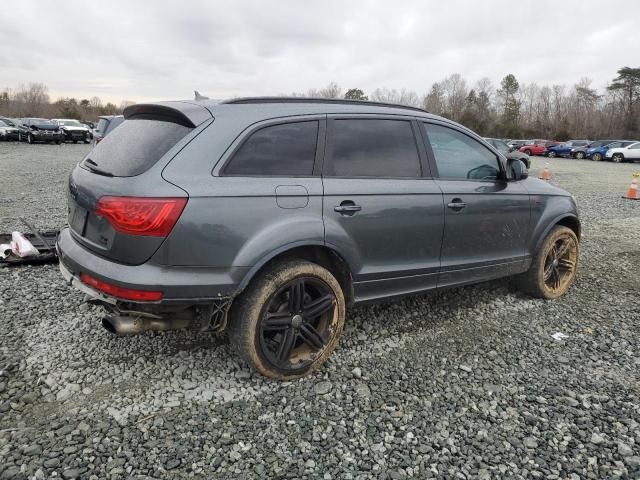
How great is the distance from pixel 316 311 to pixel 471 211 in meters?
1.62

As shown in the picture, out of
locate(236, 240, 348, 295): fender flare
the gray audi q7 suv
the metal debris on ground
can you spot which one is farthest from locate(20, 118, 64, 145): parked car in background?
locate(236, 240, 348, 295): fender flare

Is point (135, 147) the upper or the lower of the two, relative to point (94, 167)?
upper

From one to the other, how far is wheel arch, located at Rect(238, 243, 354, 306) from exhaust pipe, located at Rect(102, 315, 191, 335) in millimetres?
493

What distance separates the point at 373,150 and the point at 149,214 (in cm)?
168

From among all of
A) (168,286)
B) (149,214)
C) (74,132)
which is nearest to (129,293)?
(168,286)

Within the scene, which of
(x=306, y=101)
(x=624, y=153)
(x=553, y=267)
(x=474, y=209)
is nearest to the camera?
(x=306, y=101)

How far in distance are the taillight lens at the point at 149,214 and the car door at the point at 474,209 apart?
2.10 metres

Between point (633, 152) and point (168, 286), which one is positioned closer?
point (168, 286)

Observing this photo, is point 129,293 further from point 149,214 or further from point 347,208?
point 347,208

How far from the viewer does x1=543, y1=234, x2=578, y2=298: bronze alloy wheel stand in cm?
485

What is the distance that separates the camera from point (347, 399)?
3.04m

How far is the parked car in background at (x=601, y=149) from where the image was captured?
33.1 m

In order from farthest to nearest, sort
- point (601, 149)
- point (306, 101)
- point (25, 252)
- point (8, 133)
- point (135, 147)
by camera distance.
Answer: point (601, 149)
point (8, 133)
point (25, 252)
point (306, 101)
point (135, 147)

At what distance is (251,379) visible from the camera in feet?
10.5
